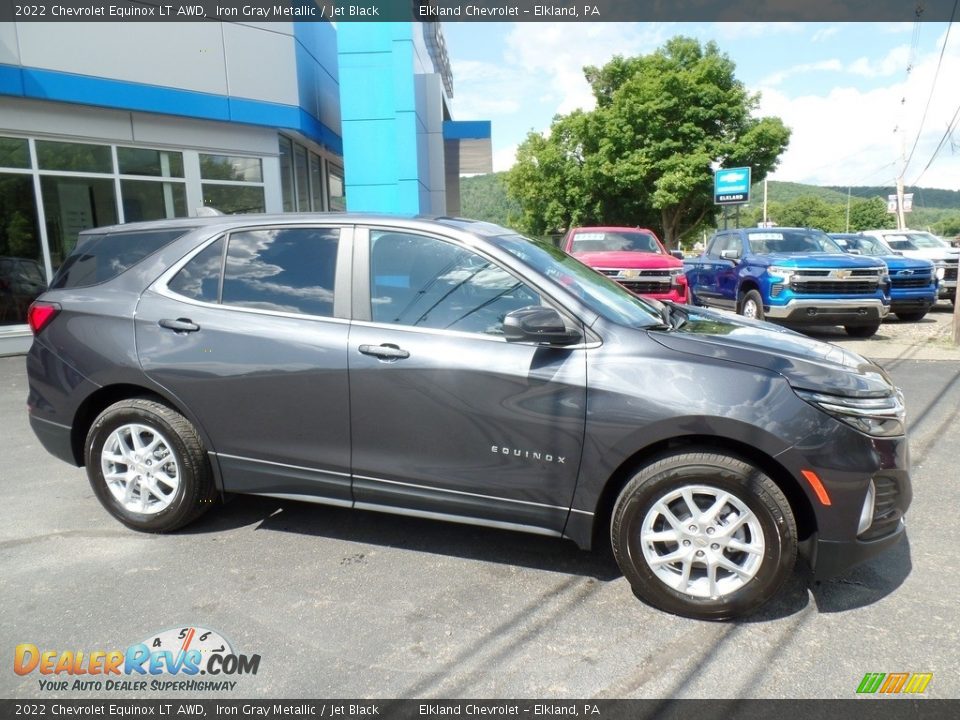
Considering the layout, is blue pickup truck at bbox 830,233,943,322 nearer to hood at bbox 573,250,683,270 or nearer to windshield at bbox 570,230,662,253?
windshield at bbox 570,230,662,253

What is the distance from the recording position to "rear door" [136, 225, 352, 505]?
3.36 m

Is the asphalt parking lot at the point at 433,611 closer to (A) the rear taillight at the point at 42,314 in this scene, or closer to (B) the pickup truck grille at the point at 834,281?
(A) the rear taillight at the point at 42,314

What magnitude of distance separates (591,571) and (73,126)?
1134cm

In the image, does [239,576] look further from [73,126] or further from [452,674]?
[73,126]

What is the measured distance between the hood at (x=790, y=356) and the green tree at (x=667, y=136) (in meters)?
29.6

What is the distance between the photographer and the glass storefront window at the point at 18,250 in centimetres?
1041

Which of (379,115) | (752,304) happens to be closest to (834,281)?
(752,304)

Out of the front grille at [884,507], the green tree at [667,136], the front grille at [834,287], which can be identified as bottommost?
the front grille at [884,507]

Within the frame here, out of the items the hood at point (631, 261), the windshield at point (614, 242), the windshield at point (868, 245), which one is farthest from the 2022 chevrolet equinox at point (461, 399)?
the windshield at point (868, 245)

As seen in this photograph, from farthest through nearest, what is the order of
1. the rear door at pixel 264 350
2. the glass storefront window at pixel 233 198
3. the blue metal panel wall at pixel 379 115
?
the blue metal panel wall at pixel 379 115
the glass storefront window at pixel 233 198
the rear door at pixel 264 350

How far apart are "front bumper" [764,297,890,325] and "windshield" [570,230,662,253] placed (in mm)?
2238

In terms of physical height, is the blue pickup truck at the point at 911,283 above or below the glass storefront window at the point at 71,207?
below

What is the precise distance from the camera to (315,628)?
2895 millimetres

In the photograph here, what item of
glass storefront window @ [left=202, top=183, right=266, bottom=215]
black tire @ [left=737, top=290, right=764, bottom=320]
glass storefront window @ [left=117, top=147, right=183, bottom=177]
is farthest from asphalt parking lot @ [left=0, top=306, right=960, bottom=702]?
glass storefront window @ [left=202, top=183, right=266, bottom=215]
